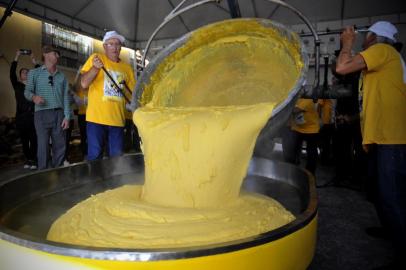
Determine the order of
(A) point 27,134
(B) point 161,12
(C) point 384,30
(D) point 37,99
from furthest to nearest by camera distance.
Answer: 1. (B) point 161,12
2. (A) point 27,134
3. (D) point 37,99
4. (C) point 384,30

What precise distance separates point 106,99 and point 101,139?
0.31 metres

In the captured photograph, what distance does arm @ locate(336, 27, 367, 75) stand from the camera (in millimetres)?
1844

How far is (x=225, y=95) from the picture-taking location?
2023mm

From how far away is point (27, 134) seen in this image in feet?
15.1

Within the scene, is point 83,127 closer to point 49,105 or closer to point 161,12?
point 49,105

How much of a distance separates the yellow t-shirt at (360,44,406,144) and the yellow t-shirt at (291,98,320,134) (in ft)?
6.26

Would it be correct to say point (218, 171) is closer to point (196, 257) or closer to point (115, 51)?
point (196, 257)

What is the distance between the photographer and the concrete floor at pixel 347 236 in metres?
1.88

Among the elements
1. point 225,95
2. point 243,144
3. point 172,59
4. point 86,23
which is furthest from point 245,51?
point 86,23

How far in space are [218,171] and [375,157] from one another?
44.5 inches

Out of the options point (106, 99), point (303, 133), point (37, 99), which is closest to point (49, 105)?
point (37, 99)

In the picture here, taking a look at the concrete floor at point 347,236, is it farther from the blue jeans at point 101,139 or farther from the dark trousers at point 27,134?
the dark trousers at point 27,134

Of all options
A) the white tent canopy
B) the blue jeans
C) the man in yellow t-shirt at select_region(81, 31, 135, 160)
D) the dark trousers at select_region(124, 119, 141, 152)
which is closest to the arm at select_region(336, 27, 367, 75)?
the man in yellow t-shirt at select_region(81, 31, 135, 160)

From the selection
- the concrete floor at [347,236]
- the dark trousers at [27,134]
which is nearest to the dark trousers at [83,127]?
the dark trousers at [27,134]
